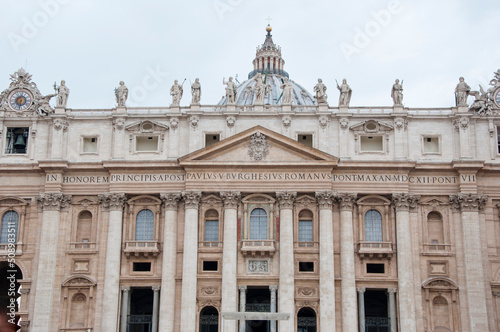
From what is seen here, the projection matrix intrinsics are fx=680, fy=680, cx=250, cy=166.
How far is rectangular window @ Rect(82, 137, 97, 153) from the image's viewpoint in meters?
48.0

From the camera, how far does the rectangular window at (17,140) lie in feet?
159

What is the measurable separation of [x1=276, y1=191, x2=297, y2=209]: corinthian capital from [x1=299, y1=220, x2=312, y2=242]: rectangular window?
167 cm

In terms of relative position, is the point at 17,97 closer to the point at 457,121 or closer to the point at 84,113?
the point at 84,113

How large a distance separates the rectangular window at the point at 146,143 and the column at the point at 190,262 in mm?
4613

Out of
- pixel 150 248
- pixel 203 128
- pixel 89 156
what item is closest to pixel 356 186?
pixel 203 128

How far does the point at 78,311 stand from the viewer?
148 ft

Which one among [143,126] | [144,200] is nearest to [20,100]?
[143,126]

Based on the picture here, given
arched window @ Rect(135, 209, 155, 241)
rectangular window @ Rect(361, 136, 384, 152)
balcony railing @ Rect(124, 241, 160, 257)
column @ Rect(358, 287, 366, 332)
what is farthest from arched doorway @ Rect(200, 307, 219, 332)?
rectangular window @ Rect(361, 136, 384, 152)

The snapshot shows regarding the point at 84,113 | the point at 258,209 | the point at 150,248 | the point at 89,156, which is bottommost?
the point at 150,248

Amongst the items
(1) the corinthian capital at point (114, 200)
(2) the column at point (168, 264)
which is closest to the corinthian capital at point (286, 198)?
(2) the column at point (168, 264)

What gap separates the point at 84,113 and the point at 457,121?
26190mm

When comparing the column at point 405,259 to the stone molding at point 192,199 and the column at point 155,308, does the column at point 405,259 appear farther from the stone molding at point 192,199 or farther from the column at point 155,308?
the column at point 155,308

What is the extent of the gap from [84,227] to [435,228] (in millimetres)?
23960

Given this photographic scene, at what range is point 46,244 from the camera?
149ft
